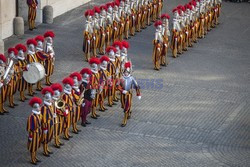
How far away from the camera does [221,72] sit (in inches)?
1252

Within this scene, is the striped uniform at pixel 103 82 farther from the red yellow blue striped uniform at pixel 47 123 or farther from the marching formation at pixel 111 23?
the marching formation at pixel 111 23

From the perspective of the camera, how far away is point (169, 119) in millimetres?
25953

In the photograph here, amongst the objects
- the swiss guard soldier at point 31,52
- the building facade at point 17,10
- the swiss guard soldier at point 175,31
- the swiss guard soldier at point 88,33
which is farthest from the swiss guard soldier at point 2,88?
the swiss guard soldier at point 175,31

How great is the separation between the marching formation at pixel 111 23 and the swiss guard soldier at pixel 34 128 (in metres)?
9.75

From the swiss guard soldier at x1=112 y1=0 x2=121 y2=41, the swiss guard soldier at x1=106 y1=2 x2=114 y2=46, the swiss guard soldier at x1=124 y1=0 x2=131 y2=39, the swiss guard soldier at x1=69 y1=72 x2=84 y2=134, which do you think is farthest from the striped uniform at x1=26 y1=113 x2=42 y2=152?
the swiss guard soldier at x1=124 y1=0 x2=131 y2=39

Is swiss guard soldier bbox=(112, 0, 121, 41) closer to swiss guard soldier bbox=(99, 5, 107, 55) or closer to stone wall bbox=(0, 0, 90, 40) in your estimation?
swiss guard soldier bbox=(99, 5, 107, 55)

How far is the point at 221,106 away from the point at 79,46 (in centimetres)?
892

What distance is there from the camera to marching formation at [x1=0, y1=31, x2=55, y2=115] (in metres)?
25.7

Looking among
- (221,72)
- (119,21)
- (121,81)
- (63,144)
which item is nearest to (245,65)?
(221,72)

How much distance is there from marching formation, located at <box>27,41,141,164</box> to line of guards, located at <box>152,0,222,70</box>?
12.1ft

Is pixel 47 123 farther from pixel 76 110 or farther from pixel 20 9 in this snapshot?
pixel 20 9

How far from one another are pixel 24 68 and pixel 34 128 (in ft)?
16.7

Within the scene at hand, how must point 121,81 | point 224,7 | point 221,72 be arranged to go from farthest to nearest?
point 224,7 → point 221,72 → point 121,81

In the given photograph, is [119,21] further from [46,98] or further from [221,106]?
[46,98]
